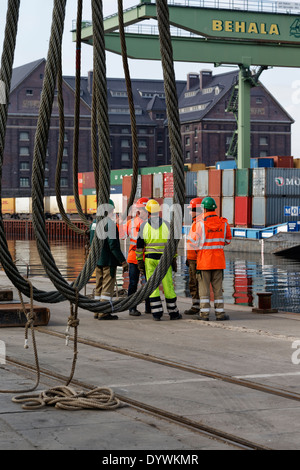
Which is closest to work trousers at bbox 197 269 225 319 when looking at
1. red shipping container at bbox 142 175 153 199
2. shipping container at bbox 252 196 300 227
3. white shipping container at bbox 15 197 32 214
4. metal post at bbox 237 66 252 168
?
metal post at bbox 237 66 252 168

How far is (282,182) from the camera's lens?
46.4 metres

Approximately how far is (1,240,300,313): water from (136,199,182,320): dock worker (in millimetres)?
2580

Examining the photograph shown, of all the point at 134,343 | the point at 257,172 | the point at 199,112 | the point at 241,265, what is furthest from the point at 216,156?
the point at 134,343

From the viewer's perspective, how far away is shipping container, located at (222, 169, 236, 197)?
47.7 m

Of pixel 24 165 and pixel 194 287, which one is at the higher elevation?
pixel 24 165

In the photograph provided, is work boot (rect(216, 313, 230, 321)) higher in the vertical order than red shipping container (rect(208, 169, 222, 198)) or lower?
lower

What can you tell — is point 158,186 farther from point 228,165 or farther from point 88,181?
point 88,181

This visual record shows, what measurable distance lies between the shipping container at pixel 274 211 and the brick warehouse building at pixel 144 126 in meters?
43.5

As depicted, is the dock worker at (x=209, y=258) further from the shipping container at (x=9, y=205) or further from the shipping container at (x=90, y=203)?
the shipping container at (x=9, y=205)

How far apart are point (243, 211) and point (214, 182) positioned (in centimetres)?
333

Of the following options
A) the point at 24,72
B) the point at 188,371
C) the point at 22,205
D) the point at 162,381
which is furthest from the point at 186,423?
the point at 24,72

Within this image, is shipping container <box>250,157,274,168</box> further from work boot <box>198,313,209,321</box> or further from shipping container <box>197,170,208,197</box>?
work boot <box>198,313,209,321</box>

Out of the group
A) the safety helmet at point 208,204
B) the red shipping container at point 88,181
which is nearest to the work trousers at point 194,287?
the safety helmet at point 208,204

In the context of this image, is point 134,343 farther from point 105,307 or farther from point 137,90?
point 137,90
